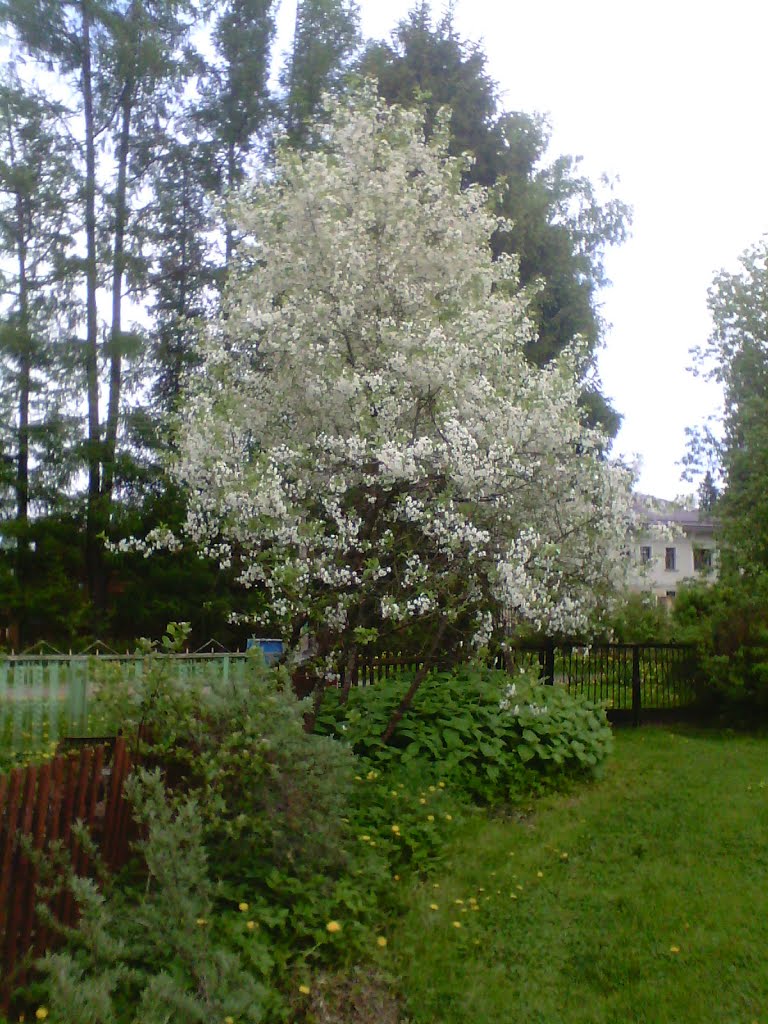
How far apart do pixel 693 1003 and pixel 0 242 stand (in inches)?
725

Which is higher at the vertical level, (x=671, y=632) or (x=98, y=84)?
(x=98, y=84)

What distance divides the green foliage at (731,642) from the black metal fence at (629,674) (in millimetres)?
246

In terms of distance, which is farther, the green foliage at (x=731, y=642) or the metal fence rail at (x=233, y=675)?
the green foliage at (x=731, y=642)

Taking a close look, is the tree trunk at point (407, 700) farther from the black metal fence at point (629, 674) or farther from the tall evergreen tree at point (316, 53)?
the tall evergreen tree at point (316, 53)

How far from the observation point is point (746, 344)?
1049 inches

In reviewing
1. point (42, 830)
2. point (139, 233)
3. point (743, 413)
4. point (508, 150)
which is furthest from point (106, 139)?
point (42, 830)

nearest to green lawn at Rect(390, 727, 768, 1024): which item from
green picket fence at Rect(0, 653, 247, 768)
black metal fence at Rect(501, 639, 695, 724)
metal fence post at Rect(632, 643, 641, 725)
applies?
green picket fence at Rect(0, 653, 247, 768)

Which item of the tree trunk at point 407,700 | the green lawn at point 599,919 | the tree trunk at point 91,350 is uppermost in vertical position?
the tree trunk at point 91,350

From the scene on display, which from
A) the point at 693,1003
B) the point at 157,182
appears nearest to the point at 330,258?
the point at 693,1003

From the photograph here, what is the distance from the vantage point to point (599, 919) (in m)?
6.03

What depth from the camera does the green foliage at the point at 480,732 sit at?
823 centimetres

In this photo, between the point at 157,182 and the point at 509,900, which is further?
the point at 157,182

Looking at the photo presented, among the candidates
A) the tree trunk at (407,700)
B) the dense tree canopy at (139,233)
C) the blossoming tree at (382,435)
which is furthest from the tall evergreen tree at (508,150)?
the tree trunk at (407,700)

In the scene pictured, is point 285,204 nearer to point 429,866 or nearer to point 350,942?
point 429,866
